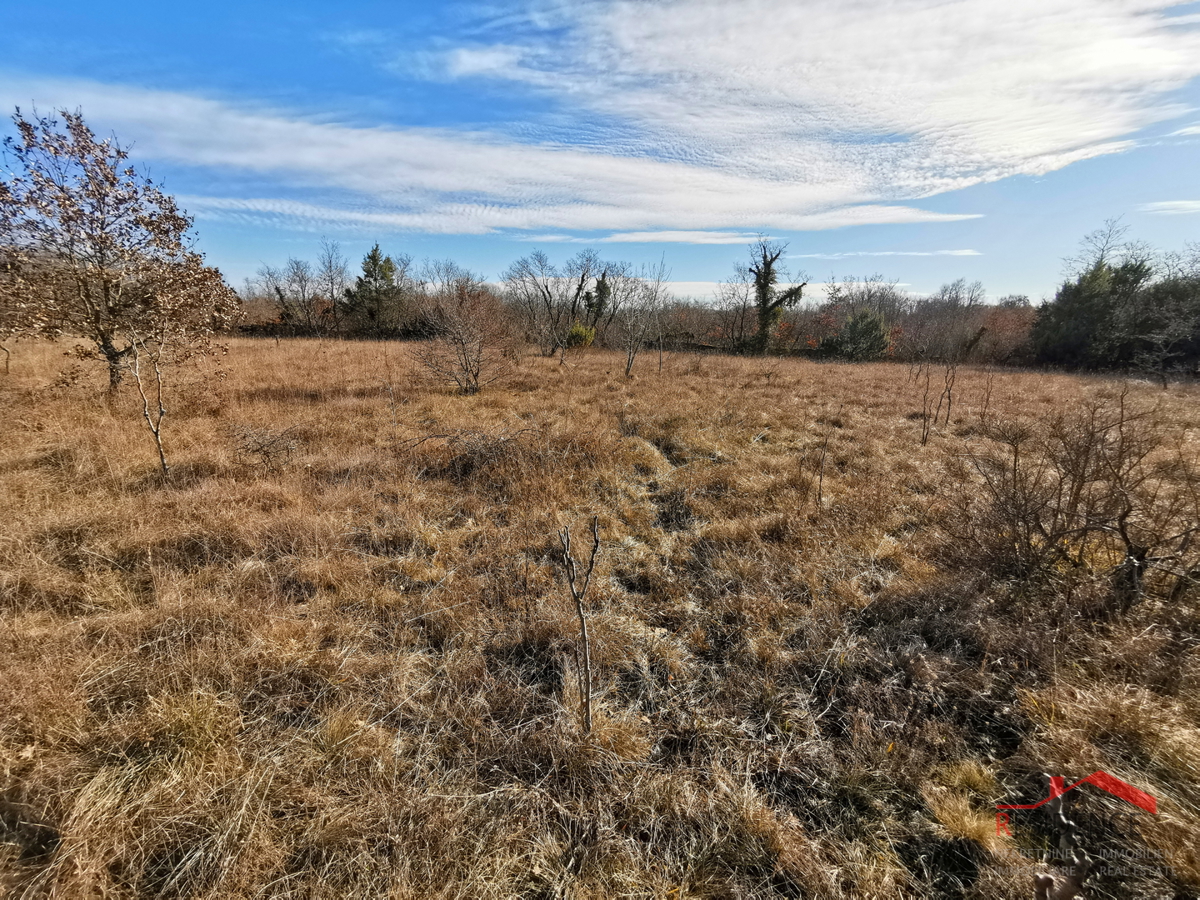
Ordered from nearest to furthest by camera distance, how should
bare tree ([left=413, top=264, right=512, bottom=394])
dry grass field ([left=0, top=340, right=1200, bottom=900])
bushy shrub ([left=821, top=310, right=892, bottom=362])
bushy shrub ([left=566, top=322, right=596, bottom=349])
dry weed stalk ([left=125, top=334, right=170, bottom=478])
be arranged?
dry grass field ([left=0, top=340, right=1200, bottom=900])
dry weed stalk ([left=125, top=334, right=170, bottom=478])
bare tree ([left=413, top=264, right=512, bottom=394])
bushy shrub ([left=566, top=322, right=596, bottom=349])
bushy shrub ([left=821, top=310, right=892, bottom=362])

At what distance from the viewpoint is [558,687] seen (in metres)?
2.84

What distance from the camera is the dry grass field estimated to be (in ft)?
6.13

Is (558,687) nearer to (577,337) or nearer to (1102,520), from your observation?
(1102,520)

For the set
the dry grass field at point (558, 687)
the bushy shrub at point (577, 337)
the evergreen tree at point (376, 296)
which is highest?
the evergreen tree at point (376, 296)

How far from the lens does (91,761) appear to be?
2.11m

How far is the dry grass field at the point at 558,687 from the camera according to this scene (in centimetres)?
187

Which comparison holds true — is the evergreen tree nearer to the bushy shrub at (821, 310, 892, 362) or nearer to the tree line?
the tree line

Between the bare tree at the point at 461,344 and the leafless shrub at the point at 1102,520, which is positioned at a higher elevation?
the bare tree at the point at 461,344

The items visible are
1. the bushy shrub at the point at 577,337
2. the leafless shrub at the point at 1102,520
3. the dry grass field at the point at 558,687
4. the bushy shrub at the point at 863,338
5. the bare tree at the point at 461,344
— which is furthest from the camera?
the bushy shrub at the point at 863,338

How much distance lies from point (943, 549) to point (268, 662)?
5.33m

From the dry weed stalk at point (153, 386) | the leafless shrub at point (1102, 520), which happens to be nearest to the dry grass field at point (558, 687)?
the leafless shrub at point (1102, 520)

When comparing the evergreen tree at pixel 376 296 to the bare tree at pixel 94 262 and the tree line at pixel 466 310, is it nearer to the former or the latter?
the tree line at pixel 466 310

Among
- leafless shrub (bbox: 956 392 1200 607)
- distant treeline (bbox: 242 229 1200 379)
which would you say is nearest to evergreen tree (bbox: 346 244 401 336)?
distant treeline (bbox: 242 229 1200 379)

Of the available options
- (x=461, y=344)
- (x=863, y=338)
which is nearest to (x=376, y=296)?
(x=461, y=344)
